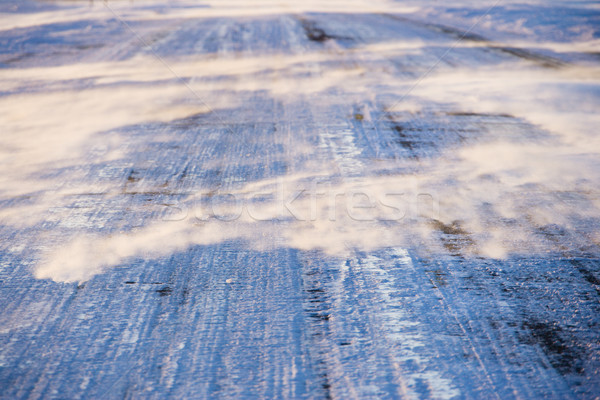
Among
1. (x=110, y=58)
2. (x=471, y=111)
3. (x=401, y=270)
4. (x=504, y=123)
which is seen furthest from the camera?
(x=110, y=58)

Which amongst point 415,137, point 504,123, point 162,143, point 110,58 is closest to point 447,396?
point 415,137

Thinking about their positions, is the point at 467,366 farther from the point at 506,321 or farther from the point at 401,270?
the point at 401,270

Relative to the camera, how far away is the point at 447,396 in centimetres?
200

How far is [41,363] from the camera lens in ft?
7.14

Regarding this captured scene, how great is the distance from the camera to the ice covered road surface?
7.09 feet

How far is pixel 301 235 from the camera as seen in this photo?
3.20 m

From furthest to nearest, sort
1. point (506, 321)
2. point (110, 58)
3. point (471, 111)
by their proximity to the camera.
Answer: point (110, 58) < point (471, 111) < point (506, 321)

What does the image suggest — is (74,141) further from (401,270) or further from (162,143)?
(401,270)

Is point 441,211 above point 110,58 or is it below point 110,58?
below

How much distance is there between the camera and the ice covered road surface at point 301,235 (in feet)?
7.09

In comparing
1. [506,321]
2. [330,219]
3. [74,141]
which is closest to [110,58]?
[74,141]

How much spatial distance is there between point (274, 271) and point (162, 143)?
2.40 m

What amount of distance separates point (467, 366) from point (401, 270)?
76 cm

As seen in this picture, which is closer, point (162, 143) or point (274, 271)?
point (274, 271)
